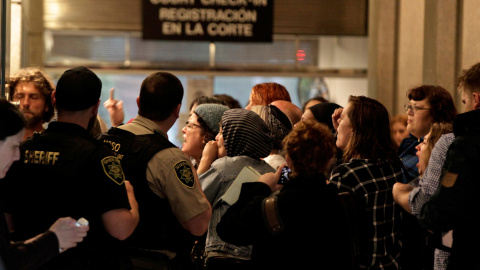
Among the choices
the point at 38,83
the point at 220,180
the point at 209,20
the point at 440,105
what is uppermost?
the point at 209,20

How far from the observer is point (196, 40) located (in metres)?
9.81

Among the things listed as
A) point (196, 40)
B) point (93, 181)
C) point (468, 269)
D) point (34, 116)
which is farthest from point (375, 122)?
point (196, 40)

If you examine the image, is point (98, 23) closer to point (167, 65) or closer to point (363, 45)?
point (167, 65)

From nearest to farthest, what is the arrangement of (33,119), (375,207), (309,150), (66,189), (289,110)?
(66,189), (309,150), (375,207), (33,119), (289,110)

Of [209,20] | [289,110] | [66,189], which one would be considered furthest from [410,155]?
[209,20]

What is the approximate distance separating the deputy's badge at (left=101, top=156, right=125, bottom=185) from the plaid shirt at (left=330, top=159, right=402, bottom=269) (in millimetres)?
1231

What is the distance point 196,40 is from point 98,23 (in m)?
1.77

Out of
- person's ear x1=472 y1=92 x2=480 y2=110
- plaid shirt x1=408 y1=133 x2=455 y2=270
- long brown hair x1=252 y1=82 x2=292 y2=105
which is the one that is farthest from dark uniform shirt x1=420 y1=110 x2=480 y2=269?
long brown hair x1=252 y1=82 x2=292 y2=105

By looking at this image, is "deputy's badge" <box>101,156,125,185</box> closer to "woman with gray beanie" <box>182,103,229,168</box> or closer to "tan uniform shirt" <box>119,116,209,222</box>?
"tan uniform shirt" <box>119,116,209,222</box>

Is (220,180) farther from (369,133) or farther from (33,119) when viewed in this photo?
(33,119)

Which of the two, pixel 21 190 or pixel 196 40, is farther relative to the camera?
pixel 196 40

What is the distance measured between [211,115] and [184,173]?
148 cm

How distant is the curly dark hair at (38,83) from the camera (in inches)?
167

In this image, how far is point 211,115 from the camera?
4484 mm
